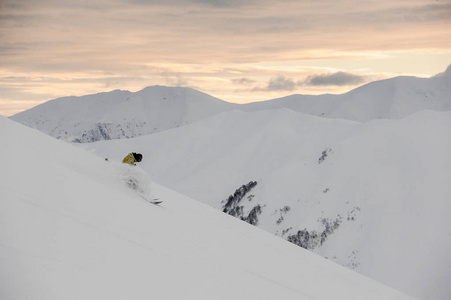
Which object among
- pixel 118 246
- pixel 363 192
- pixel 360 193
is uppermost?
pixel 363 192

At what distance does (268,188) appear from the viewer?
2488 inches

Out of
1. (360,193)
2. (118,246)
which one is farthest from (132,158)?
(360,193)

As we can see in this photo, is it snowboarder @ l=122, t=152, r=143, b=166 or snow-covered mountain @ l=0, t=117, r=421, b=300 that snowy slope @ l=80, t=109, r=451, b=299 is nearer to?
snow-covered mountain @ l=0, t=117, r=421, b=300

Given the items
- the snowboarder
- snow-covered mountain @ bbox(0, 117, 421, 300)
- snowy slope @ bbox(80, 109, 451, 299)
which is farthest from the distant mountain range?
snow-covered mountain @ bbox(0, 117, 421, 300)

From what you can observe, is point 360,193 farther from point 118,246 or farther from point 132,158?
point 118,246

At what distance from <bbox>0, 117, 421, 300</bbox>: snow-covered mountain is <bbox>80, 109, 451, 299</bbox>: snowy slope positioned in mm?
28445

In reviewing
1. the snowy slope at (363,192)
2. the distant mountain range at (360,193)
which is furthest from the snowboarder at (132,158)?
the snowy slope at (363,192)

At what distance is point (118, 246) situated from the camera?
7.04 m

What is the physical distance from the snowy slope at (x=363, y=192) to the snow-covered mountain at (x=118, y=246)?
28.4m

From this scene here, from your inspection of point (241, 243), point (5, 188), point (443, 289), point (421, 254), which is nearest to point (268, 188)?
point (421, 254)

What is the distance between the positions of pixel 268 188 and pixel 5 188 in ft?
186

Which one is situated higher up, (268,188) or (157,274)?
(268,188)

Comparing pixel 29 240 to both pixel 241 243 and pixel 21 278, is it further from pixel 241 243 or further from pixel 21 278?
pixel 241 243

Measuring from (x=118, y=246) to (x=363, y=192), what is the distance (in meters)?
47.8
